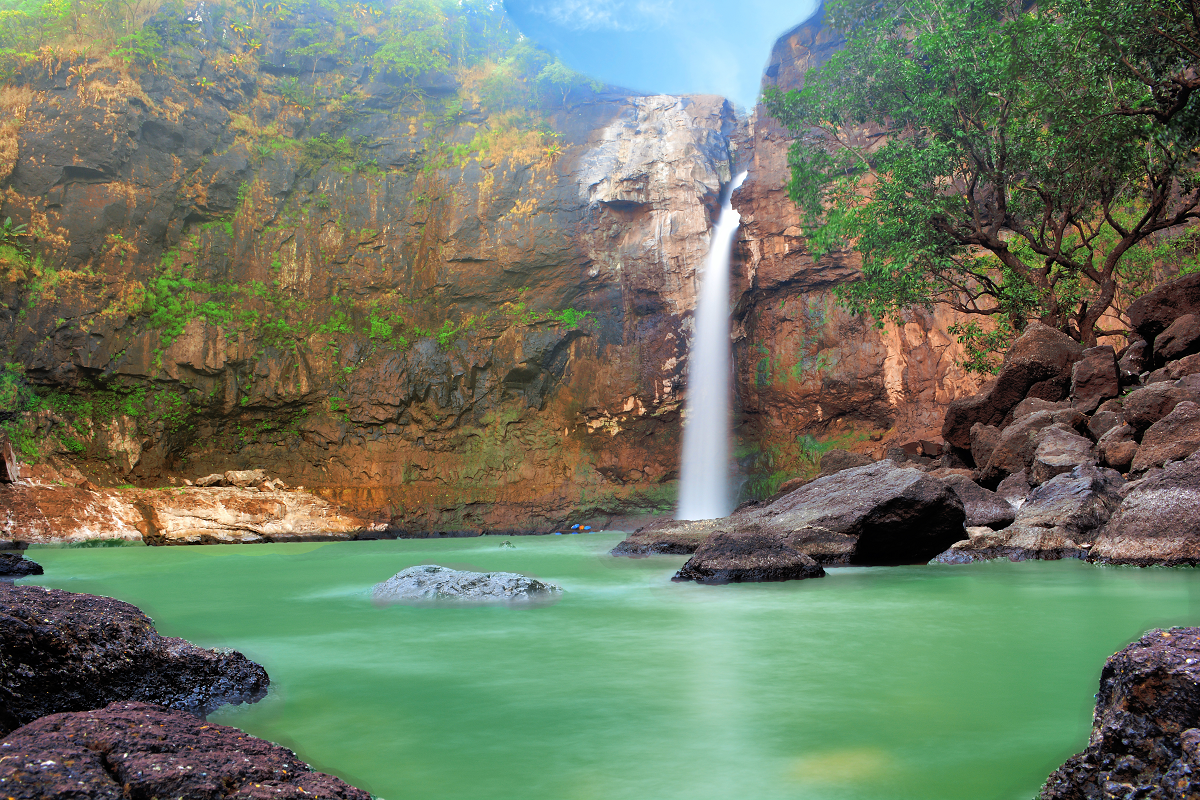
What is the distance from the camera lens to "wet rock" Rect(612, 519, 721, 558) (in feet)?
37.3

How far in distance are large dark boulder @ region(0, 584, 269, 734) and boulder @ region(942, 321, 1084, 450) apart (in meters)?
13.9

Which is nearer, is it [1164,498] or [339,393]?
[1164,498]

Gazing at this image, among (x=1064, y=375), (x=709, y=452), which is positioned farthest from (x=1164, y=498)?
(x=709, y=452)

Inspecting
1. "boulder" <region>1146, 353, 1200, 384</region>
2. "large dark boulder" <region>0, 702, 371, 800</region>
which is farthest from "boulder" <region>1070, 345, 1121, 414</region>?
"large dark boulder" <region>0, 702, 371, 800</region>

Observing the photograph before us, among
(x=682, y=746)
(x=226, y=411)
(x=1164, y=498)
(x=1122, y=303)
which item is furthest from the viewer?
(x=226, y=411)

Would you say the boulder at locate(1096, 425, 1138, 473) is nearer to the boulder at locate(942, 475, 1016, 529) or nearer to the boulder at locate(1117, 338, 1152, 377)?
the boulder at locate(942, 475, 1016, 529)

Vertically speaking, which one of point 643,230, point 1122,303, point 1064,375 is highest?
point 643,230

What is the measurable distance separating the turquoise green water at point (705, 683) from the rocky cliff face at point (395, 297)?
1919 cm

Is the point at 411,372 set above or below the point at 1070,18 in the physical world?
below

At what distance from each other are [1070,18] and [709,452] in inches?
699

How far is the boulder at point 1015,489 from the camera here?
10.7 m

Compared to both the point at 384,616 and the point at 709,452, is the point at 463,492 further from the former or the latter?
the point at 384,616

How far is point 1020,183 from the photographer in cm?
1563

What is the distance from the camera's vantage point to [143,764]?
5.74ft
